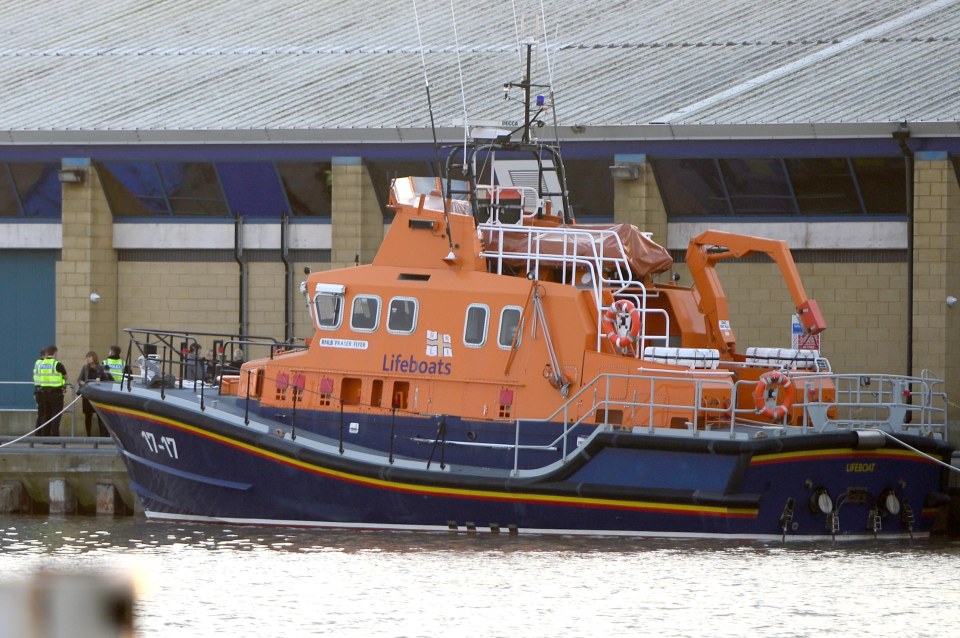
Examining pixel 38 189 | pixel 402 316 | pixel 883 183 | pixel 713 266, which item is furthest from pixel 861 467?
pixel 38 189

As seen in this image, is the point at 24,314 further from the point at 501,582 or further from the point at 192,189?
the point at 501,582

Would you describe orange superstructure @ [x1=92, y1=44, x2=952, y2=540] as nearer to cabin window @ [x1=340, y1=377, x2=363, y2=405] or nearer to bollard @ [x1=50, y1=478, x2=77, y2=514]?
cabin window @ [x1=340, y1=377, x2=363, y2=405]

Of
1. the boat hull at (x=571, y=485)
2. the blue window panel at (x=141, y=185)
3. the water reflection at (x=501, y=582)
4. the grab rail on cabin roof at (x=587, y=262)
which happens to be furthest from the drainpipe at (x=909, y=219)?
the blue window panel at (x=141, y=185)

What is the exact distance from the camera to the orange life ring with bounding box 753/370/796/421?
14.8m

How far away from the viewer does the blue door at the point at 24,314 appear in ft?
76.5

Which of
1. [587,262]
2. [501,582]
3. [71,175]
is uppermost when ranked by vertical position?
[71,175]

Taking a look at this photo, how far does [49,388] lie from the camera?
64.1ft

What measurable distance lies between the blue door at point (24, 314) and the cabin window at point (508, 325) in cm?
1059

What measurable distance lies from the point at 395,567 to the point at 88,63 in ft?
51.1

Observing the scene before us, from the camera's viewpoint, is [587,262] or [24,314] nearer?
[587,262]

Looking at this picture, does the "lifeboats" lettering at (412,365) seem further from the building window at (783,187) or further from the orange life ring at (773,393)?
the building window at (783,187)

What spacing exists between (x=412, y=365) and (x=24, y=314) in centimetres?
1029

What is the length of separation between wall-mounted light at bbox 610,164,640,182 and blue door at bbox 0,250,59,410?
28.5 ft

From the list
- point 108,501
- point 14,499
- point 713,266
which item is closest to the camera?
point 713,266
